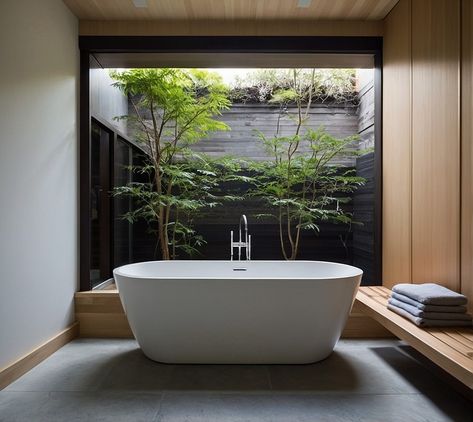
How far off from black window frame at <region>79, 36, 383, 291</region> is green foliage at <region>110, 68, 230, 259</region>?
1.19ft

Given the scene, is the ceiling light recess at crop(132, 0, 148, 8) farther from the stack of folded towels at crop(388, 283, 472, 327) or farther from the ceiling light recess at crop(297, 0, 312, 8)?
the stack of folded towels at crop(388, 283, 472, 327)

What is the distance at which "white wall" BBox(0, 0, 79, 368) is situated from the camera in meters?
2.43

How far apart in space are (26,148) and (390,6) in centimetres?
297

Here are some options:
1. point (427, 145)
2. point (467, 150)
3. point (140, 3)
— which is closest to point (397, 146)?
point (427, 145)

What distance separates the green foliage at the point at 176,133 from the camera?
12.8ft

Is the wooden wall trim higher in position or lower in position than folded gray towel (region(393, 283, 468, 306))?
higher

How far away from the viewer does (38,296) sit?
2.79 meters

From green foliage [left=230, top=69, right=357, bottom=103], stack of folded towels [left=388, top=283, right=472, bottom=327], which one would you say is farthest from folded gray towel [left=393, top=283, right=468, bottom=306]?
green foliage [left=230, top=69, right=357, bottom=103]

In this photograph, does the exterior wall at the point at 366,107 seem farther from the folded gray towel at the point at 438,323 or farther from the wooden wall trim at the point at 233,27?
the folded gray towel at the point at 438,323

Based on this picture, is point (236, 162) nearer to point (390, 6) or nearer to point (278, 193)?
point (278, 193)

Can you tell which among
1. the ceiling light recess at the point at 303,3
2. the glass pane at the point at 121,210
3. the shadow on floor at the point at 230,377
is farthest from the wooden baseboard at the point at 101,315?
the ceiling light recess at the point at 303,3

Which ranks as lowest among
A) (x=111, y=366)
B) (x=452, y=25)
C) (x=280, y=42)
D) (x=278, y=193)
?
(x=111, y=366)

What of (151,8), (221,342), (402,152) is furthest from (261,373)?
(151,8)

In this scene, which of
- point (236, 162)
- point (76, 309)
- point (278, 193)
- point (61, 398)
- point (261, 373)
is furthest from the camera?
point (236, 162)
